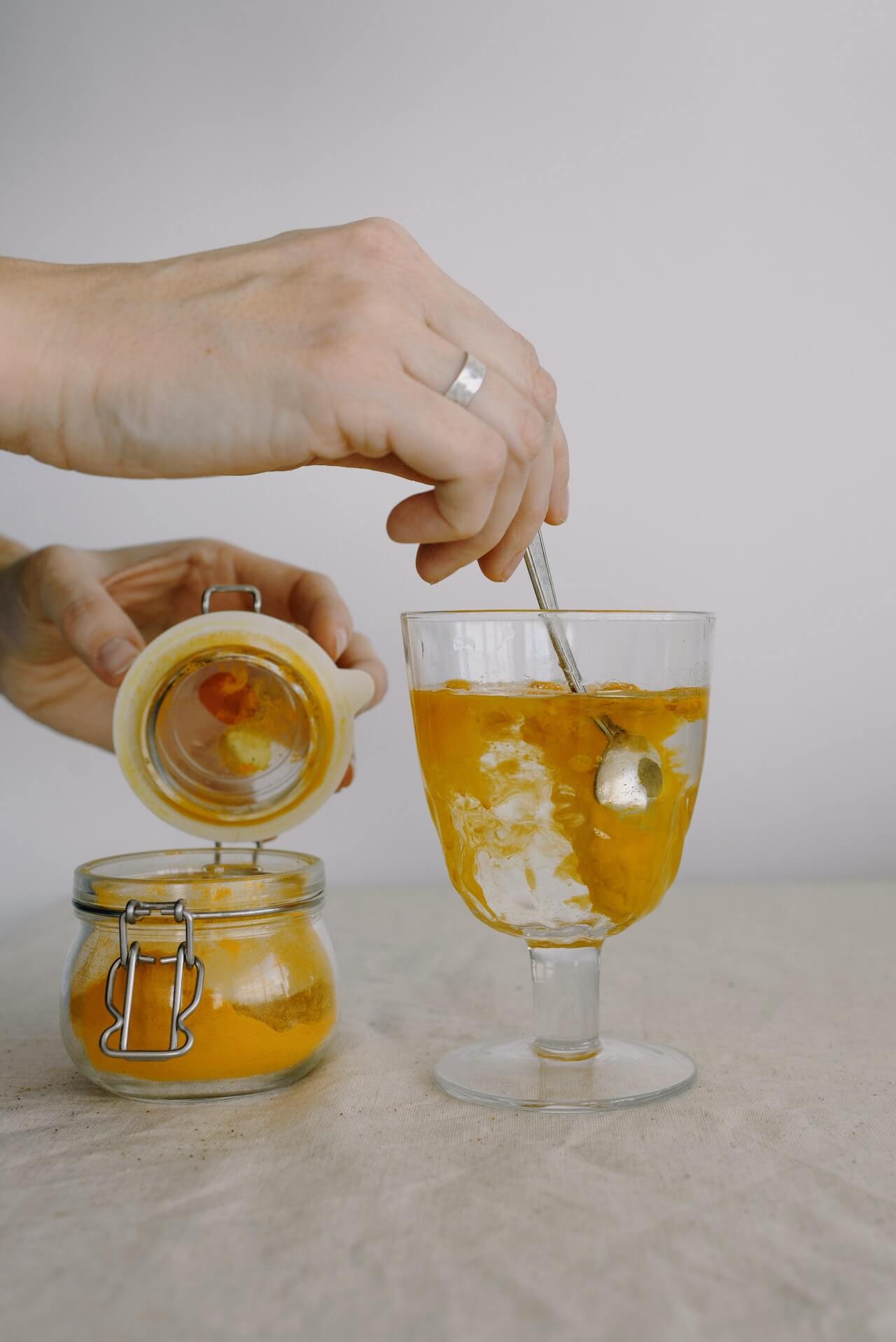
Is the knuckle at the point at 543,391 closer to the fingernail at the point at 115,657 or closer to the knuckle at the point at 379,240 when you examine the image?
the knuckle at the point at 379,240

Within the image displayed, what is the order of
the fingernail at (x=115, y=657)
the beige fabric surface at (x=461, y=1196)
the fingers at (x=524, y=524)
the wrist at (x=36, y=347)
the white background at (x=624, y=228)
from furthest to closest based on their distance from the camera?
1. the white background at (x=624, y=228)
2. the fingernail at (x=115, y=657)
3. the fingers at (x=524, y=524)
4. the wrist at (x=36, y=347)
5. the beige fabric surface at (x=461, y=1196)

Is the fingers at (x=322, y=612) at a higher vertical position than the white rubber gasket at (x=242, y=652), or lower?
higher

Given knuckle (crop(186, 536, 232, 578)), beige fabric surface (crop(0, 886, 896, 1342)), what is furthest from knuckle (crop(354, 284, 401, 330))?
knuckle (crop(186, 536, 232, 578))

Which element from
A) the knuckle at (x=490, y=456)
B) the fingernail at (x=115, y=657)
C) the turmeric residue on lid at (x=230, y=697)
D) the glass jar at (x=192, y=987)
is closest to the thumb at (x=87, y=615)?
the fingernail at (x=115, y=657)

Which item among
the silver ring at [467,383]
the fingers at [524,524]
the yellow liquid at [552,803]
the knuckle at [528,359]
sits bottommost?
the yellow liquid at [552,803]

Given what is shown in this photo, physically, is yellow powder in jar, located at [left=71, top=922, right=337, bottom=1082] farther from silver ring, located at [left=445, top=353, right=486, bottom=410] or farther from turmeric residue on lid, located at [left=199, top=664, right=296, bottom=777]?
silver ring, located at [left=445, top=353, right=486, bottom=410]

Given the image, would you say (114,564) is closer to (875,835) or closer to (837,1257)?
(837,1257)
